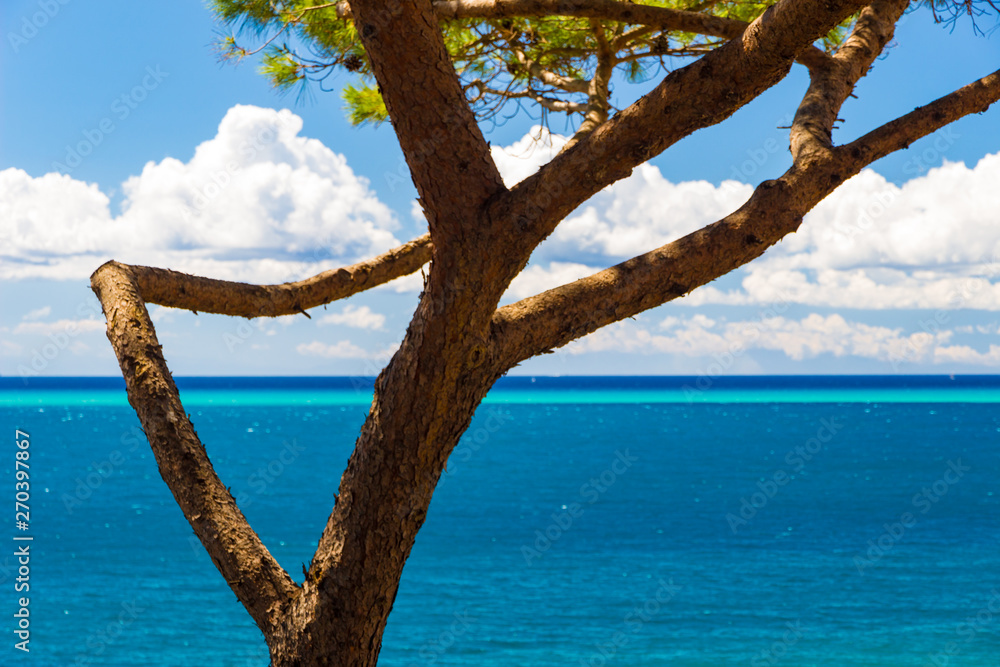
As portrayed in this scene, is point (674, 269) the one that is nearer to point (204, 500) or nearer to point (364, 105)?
point (204, 500)

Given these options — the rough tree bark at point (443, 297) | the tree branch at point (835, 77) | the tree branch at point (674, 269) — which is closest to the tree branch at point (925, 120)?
the tree branch at point (674, 269)

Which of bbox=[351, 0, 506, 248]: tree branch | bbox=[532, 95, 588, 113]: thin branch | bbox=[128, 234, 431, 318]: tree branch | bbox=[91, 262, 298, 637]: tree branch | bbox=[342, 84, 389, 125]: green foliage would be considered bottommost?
bbox=[91, 262, 298, 637]: tree branch

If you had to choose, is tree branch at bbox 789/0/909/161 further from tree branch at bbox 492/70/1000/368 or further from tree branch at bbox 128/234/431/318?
tree branch at bbox 128/234/431/318

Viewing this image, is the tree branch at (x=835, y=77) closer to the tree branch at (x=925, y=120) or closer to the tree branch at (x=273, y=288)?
the tree branch at (x=925, y=120)

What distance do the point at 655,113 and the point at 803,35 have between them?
14.0 inches

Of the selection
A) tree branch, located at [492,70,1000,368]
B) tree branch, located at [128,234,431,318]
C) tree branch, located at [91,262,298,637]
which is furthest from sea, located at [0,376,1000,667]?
tree branch, located at [492,70,1000,368]

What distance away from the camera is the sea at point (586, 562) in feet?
44.2

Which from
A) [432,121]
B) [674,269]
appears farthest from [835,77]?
[432,121]

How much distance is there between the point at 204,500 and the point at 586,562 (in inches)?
738

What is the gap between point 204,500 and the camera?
79.7 inches

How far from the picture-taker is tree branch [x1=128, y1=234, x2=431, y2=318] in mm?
2656

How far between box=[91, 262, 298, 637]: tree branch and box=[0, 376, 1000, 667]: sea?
3.80 meters

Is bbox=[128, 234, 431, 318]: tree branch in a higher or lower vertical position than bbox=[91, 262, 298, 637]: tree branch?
higher

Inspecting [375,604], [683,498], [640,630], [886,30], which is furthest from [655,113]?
[683,498]
